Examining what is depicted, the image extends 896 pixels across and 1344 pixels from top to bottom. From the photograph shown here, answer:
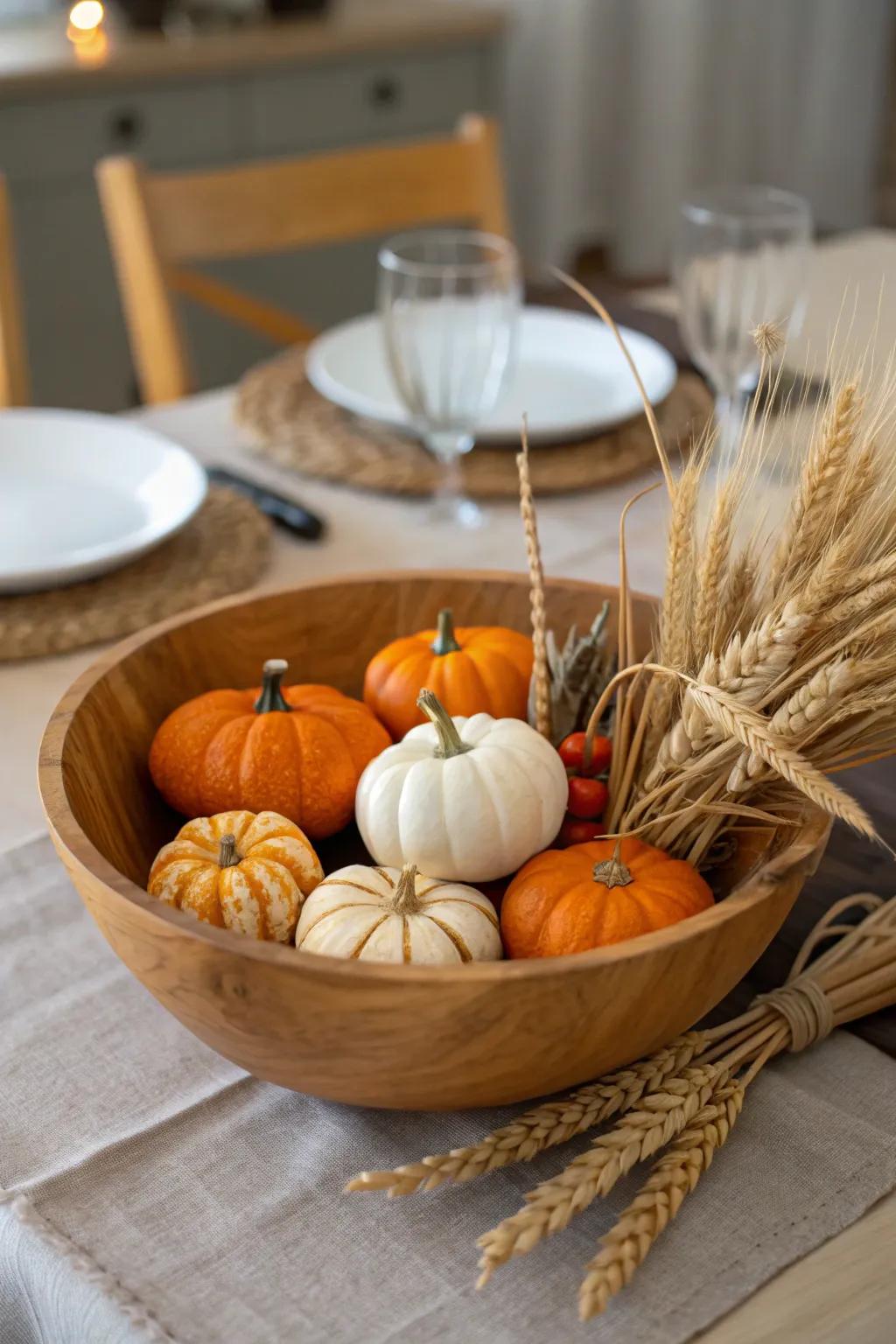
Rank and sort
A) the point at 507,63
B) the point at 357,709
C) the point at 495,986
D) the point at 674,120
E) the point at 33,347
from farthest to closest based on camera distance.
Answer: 1. the point at 674,120
2. the point at 507,63
3. the point at 33,347
4. the point at 357,709
5. the point at 495,986

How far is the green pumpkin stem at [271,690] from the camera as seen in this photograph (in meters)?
0.69

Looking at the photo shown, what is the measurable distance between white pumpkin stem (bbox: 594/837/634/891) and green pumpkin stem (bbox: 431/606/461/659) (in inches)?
7.0

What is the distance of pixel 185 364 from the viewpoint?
5.35 ft

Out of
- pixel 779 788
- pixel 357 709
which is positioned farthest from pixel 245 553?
pixel 779 788

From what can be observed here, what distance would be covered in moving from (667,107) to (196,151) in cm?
153

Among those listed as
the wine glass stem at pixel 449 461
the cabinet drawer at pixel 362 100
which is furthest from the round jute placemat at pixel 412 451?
the cabinet drawer at pixel 362 100

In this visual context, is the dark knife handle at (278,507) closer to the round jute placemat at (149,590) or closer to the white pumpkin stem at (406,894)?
the round jute placemat at (149,590)

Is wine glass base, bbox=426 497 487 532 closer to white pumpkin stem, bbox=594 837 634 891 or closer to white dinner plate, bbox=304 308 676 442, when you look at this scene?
white dinner plate, bbox=304 308 676 442

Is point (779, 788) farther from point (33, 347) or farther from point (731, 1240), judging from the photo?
point (33, 347)

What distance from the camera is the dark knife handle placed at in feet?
3.56

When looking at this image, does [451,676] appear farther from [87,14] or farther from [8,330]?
[87,14]

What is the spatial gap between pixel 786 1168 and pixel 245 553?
63 cm

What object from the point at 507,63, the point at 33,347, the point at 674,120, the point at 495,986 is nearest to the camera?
the point at 495,986

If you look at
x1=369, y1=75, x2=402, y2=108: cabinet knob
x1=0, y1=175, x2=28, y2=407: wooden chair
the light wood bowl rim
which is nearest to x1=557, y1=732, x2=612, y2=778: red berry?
the light wood bowl rim
